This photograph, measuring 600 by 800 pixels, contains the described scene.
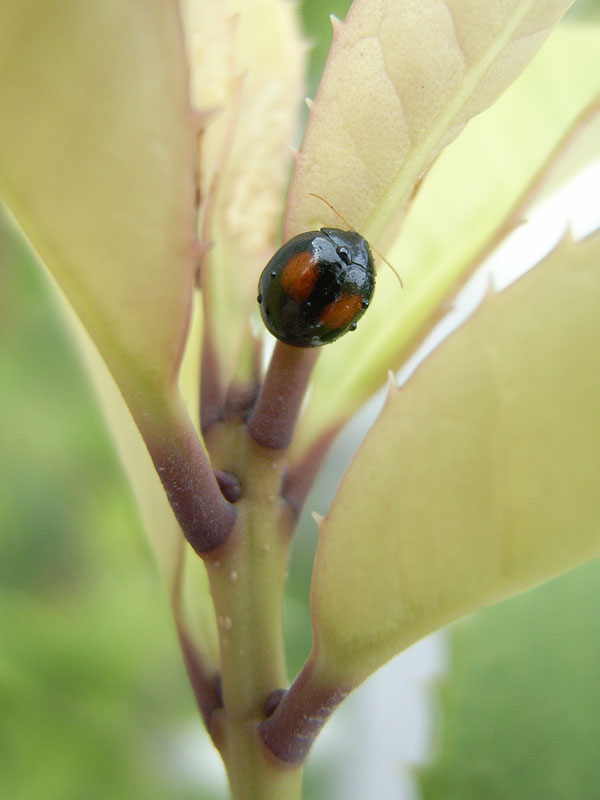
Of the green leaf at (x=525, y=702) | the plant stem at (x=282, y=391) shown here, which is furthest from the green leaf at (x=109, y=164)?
the green leaf at (x=525, y=702)

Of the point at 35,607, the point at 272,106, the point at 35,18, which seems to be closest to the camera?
the point at 35,18

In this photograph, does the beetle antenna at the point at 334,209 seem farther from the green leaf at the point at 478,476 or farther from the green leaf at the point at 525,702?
the green leaf at the point at 525,702

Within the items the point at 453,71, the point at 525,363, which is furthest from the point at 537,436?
the point at 453,71

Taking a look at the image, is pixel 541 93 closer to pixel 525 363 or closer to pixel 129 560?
pixel 525 363

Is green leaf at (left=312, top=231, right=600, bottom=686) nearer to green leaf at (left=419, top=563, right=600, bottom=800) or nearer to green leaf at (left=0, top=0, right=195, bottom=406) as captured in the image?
green leaf at (left=0, top=0, right=195, bottom=406)

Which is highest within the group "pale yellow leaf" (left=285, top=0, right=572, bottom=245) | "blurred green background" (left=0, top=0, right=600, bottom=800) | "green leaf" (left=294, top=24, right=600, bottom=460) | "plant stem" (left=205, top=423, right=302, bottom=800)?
"pale yellow leaf" (left=285, top=0, right=572, bottom=245)

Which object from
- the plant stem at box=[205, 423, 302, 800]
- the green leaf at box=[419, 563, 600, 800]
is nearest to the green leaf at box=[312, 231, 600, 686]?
the plant stem at box=[205, 423, 302, 800]

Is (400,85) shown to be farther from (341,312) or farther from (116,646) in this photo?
(116,646)
